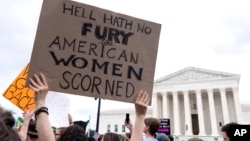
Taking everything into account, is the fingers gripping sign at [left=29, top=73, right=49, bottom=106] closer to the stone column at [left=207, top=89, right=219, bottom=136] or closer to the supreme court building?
the supreme court building

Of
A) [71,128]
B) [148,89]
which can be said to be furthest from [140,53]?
[71,128]

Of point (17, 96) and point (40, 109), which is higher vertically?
point (17, 96)

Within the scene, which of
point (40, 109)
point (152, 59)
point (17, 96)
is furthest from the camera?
point (17, 96)

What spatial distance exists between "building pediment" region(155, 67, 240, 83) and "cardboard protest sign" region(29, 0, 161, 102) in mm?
52655

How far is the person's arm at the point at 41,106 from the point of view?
71.6 inches

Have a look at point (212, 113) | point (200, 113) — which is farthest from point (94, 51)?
point (212, 113)

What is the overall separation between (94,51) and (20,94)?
3.74 meters

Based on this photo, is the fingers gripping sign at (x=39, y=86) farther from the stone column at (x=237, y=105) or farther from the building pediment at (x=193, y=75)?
the building pediment at (x=193, y=75)

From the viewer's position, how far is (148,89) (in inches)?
104

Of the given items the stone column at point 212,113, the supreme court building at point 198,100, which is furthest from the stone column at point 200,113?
the stone column at point 212,113

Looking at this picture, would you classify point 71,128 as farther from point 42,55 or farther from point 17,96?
point 17,96

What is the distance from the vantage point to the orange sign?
18.7ft

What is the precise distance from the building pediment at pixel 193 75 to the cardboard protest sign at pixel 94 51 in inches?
2073

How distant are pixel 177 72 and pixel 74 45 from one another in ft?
177
